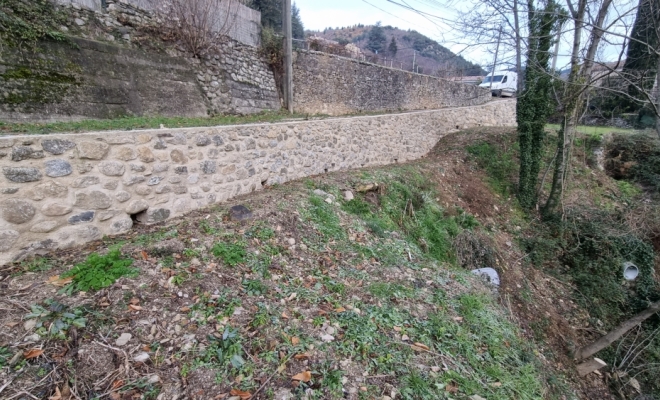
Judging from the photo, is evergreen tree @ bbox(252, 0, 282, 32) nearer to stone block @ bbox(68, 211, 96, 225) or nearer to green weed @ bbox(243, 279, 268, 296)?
stone block @ bbox(68, 211, 96, 225)

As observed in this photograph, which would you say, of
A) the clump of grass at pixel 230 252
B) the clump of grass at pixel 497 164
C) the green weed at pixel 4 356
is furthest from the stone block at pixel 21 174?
the clump of grass at pixel 497 164

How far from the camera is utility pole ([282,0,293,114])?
914 centimetres

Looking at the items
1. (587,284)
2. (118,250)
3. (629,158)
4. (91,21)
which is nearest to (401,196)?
(587,284)

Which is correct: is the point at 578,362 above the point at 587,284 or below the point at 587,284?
below

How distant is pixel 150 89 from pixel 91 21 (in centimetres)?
143

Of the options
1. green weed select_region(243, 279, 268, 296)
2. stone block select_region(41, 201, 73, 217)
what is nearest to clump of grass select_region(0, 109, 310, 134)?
stone block select_region(41, 201, 73, 217)

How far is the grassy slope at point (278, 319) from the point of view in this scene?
198 centimetres

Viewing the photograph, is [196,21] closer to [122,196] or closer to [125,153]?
[125,153]

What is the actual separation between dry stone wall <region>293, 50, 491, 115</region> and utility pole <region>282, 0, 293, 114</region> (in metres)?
0.37

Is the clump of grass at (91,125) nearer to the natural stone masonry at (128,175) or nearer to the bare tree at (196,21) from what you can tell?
the natural stone masonry at (128,175)

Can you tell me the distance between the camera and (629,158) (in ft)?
37.2

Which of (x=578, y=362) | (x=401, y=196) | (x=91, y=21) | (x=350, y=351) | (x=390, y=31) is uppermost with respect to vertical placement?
(x=390, y=31)

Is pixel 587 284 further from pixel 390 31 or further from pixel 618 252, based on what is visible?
pixel 390 31

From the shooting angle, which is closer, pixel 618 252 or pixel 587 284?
pixel 587 284
